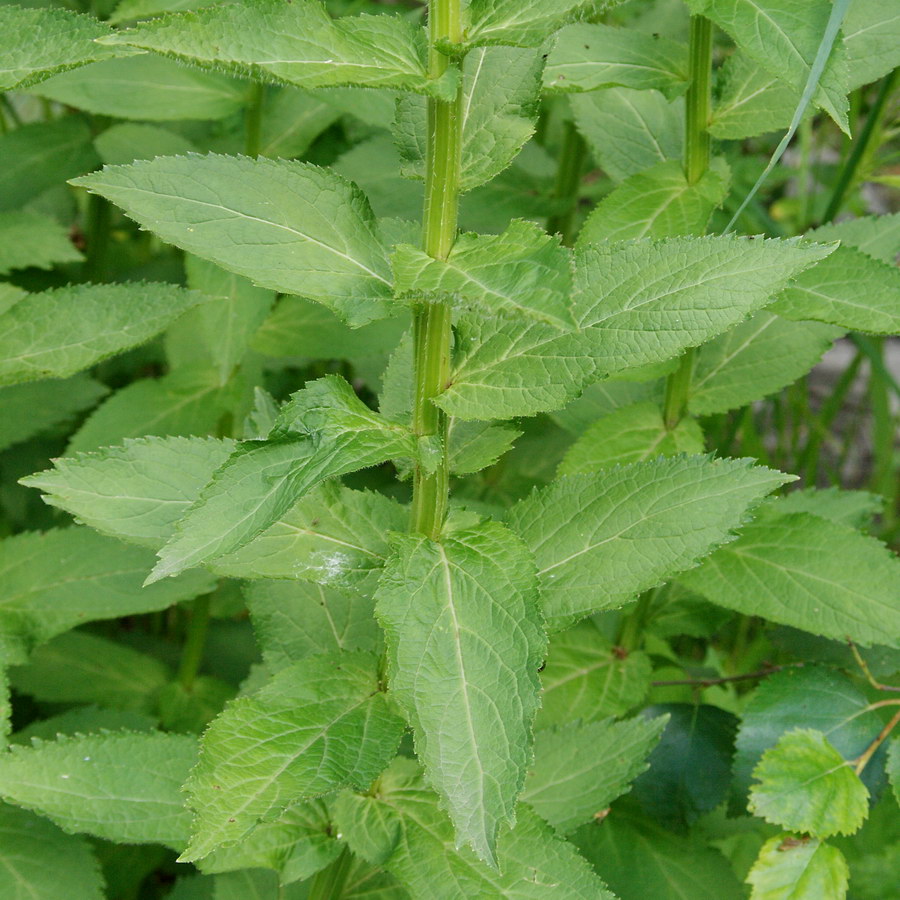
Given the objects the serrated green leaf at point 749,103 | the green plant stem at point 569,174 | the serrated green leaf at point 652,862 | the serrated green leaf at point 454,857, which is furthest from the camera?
the green plant stem at point 569,174

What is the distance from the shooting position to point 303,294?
4.44ft

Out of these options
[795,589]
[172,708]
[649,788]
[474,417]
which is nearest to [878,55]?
[795,589]

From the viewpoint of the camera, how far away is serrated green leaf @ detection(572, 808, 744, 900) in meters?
2.18

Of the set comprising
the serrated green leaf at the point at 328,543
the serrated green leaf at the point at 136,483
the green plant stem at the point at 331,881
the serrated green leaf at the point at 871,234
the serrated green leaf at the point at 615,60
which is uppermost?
the serrated green leaf at the point at 615,60

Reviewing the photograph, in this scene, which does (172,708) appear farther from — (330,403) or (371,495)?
(330,403)

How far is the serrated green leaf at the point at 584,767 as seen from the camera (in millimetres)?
1872

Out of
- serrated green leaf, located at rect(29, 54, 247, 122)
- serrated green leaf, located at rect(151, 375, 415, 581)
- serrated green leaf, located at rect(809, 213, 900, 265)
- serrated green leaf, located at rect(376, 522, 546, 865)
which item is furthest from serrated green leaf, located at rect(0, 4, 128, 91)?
serrated green leaf, located at rect(809, 213, 900, 265)

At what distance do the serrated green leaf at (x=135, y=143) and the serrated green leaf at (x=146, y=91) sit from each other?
0.18 meters

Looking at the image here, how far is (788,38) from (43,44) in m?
0.98

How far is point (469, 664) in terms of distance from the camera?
133 cm

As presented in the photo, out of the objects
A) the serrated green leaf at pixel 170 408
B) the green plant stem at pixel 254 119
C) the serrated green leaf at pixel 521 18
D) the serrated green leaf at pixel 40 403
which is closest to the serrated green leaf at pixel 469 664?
the serrated green leaf at pixel 521 18

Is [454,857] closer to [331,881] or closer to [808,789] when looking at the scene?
[331,881]

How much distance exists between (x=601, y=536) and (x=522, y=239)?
549 millimetres

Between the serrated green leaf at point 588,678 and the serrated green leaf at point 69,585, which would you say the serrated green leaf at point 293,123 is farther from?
the serrated green leaf at point 588,678
